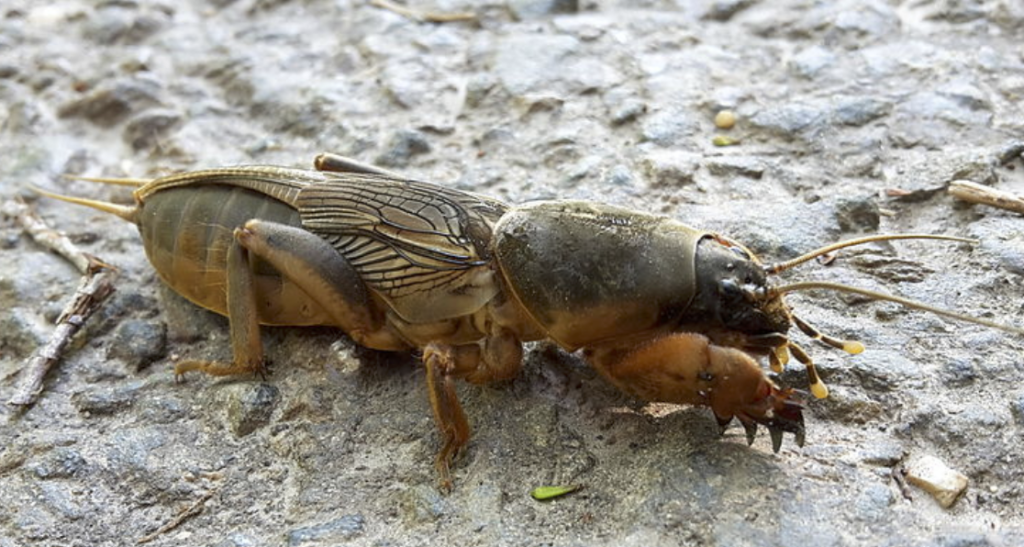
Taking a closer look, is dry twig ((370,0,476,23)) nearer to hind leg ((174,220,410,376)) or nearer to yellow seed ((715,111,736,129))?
yellow seed ((715,111,736,129))

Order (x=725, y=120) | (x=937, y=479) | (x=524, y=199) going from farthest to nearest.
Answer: (x=725, y=120) < (x=524, y=199) < (x=937, y=479)

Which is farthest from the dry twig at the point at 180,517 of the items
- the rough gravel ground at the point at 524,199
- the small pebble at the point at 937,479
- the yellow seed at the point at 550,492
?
the small pebble at the point at 937,479

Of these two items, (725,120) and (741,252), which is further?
(725,120)

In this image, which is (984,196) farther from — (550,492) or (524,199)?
(550,492)

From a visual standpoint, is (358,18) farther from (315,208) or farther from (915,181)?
(915,181)

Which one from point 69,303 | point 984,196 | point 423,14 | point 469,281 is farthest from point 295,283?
point 423,14

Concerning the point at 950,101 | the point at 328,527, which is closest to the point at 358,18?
the point at 950,101

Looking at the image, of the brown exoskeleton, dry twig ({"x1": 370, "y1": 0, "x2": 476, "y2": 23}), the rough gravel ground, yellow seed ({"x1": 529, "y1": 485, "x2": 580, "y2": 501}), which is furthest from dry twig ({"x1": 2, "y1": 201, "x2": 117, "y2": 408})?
dry twig ({"x1": 370, "y1": 0, "x2": 476, "y2": 23})
